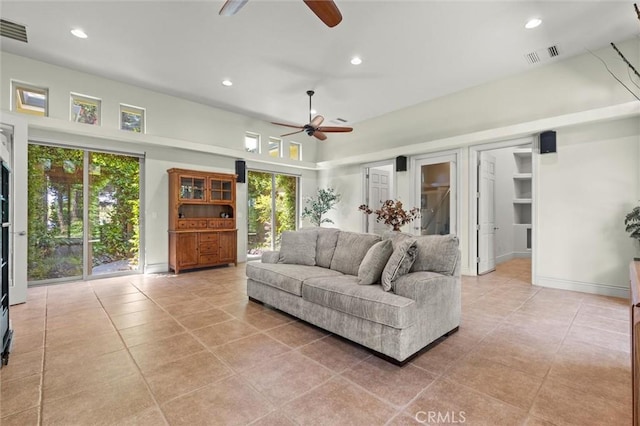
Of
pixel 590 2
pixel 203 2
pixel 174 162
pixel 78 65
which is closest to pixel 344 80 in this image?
pixel 203 2

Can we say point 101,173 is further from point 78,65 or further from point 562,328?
point 562,328

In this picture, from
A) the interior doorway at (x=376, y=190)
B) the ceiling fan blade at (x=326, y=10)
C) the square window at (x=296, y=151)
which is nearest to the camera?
the ceiling fan blade at (x=326, y=10)

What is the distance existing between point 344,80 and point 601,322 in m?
4.79

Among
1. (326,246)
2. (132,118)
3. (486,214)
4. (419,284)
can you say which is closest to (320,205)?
(486,214)

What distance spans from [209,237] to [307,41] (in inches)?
163

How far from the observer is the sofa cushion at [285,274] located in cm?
316

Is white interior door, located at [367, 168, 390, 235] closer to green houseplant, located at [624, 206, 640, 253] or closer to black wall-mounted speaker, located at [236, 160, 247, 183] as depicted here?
black wall-mounted speaker, located at [236, 160, 247, 183]

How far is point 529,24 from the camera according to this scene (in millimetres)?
3521

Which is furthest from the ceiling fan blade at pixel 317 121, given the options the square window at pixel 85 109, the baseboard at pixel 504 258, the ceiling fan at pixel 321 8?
the baseboard at pixel 504 258

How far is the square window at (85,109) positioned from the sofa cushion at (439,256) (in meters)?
5.81

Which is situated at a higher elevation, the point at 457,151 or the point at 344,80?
the point at 344,80

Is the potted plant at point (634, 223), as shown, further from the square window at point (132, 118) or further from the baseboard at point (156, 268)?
the square window at point (132, 118)

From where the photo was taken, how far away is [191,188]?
5.91 m

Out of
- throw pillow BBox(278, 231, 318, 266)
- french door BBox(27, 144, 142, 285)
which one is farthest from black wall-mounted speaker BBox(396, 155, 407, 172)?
french door BBox(27, 144, 142, 285)
